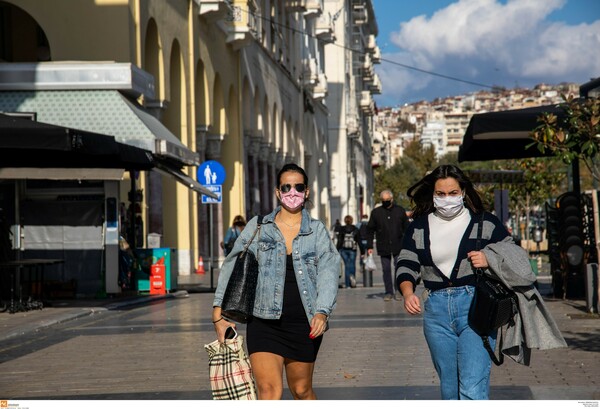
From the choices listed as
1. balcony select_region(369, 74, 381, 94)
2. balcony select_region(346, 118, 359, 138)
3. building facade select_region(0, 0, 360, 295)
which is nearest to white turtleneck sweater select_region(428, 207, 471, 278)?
building facade select_region(0, 0, 360, 295)

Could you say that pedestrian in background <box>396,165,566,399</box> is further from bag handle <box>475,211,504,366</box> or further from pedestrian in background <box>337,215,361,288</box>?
pedestrian in background <box>337,215,361,288</box>

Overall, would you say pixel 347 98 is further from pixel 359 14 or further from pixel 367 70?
pixel 367 70

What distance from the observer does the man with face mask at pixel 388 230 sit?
21.8 meters

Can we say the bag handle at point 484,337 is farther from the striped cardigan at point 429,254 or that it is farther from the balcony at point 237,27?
the balcony at point 237,27

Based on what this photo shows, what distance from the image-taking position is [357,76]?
105438 millimetres

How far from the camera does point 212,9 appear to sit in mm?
37750

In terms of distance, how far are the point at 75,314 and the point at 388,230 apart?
18.3ft

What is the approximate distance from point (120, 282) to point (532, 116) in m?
8.93

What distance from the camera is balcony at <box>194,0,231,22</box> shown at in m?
37.6

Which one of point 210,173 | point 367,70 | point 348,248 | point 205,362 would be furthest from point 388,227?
point 367,70

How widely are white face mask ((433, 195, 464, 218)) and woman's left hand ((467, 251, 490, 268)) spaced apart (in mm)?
314

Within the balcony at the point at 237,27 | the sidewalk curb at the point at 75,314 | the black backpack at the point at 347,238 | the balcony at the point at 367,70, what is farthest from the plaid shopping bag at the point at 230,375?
the balcony at the point at 367,70
